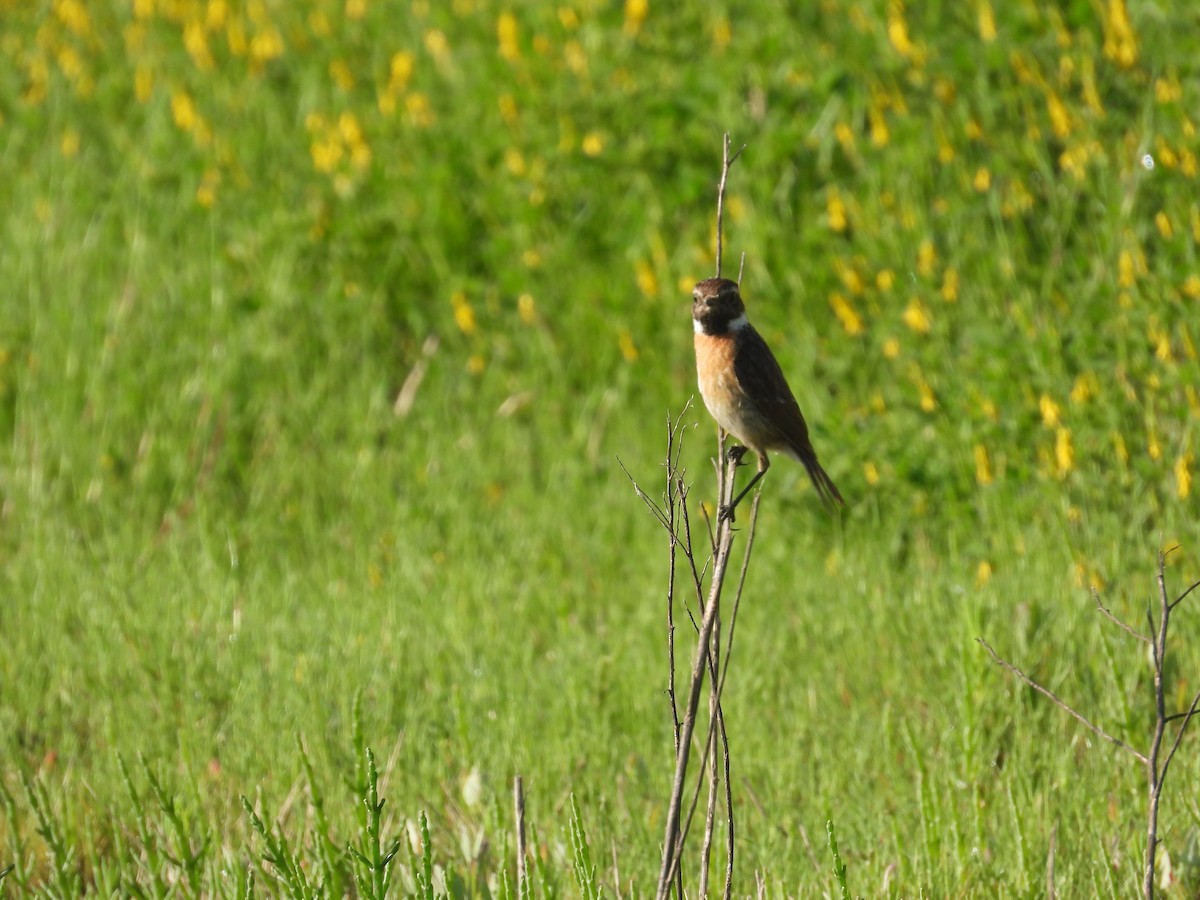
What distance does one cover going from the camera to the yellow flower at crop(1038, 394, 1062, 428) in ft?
15.4

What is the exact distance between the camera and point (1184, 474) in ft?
14.3

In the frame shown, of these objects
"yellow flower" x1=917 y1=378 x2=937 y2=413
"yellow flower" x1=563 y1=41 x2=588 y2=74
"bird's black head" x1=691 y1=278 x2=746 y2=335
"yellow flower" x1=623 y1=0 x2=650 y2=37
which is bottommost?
"yellow flower" x1=917 y1=378 x2=937 y2=413

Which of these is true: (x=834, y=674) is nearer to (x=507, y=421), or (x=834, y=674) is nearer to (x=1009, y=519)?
(x=1009, y=519)

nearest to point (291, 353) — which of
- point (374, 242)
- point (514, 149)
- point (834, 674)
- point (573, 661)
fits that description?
point (374, 242)

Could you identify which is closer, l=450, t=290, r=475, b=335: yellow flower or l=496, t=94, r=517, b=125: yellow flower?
l=450, t=290, r=475, b=335: yellow flower

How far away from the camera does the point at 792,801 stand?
3691 mm

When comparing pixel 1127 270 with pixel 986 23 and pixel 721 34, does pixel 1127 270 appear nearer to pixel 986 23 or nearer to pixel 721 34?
pixel 986 23

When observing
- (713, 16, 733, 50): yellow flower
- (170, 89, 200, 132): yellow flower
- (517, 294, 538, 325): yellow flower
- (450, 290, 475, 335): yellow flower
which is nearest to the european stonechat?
(517, 294, 538, 325): yellow flower

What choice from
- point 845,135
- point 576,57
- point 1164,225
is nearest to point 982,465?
point 1164,225

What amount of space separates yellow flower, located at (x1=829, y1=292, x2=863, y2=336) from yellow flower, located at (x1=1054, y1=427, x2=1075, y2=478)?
3.27 ft

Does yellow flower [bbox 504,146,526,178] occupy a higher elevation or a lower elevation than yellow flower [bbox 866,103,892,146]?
lower

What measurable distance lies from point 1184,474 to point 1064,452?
14.7 inches

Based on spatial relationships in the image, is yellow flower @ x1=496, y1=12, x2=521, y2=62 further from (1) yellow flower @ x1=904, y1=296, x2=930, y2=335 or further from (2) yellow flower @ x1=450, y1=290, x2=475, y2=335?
(1) yellow flower @ x1=904, y1=296, x2=930, y2=335

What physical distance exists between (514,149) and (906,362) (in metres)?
2.29
